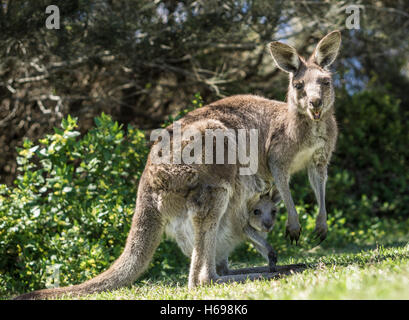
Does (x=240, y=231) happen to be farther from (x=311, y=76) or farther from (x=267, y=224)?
(x=311, y=76)

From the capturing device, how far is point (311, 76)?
164 inches

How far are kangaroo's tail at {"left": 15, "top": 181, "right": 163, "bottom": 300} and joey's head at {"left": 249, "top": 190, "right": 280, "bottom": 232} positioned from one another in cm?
105

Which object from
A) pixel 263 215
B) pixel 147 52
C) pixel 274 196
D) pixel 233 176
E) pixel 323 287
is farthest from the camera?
pixel 147 52

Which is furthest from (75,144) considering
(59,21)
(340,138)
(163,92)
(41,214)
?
(340,138)

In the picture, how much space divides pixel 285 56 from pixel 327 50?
1.27ft

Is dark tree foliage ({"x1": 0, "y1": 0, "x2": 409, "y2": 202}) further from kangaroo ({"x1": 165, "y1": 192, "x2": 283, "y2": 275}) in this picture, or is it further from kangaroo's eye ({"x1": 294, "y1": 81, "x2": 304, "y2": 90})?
kangaroo ({"x1": 165, "y1": 192, "x2": 283, "y2": 275})

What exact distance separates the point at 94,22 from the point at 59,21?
1.76 ft

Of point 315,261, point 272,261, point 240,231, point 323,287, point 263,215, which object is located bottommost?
point 315,261

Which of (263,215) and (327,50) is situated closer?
(327,50)

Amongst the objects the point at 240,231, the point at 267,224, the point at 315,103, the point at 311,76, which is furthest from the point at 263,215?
the point at 311,76

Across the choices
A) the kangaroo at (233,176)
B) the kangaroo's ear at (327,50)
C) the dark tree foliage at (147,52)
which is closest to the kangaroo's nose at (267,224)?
the kangaroo at (233,176)

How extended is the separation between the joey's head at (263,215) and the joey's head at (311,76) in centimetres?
103

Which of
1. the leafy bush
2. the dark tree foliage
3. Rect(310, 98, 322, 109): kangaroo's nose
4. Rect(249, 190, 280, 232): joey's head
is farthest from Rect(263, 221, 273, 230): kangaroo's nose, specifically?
the dark tree foliage

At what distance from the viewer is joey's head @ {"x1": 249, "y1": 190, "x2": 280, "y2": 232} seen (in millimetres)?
4566
